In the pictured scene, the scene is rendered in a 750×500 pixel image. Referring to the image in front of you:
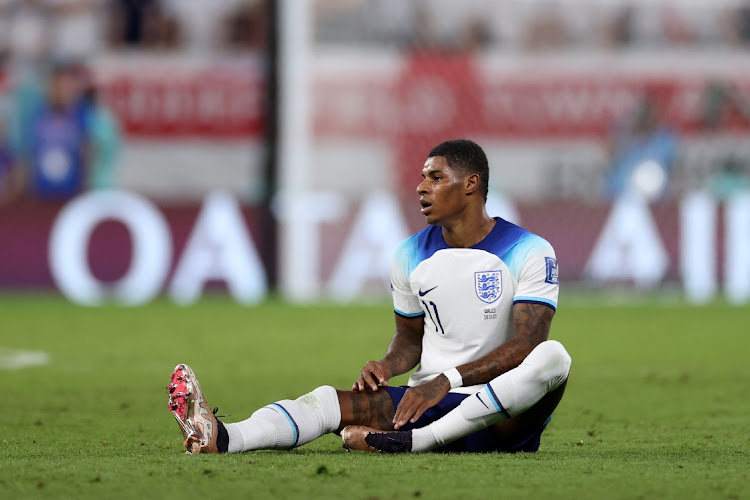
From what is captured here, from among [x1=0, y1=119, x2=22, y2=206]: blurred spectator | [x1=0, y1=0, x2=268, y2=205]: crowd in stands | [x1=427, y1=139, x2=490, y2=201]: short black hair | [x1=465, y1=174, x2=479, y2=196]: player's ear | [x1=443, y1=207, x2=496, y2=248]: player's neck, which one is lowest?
[x1=443, y1=207, x2=496, y2=248]: player's neck

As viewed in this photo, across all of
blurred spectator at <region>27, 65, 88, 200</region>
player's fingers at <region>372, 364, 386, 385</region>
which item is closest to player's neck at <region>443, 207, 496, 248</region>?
player's fingers at <region>372, 364, 386, 385</region>

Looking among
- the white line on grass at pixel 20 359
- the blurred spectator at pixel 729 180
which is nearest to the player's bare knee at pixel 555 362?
the white line on grass at pixel 20 359

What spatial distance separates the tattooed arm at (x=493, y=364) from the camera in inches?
230

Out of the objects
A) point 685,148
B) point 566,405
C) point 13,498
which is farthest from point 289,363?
point 685,148

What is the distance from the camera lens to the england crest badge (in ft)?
19.8

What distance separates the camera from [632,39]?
20.6 meters

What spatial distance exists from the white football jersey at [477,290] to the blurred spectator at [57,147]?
13.4 metres

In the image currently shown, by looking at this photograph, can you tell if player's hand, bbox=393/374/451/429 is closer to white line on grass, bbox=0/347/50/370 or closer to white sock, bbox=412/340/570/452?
white sock, bbox=412/340/570/452

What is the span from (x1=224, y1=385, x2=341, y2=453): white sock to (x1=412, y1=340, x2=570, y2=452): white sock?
0.48m

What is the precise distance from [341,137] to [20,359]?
913 centimetres

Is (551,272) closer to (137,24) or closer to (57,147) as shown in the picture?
(57,147)

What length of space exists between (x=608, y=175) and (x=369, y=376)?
14.5 meters

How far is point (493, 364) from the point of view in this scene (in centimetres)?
588

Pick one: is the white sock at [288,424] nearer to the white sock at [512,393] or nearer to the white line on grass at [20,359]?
the white sock at [512,393]
